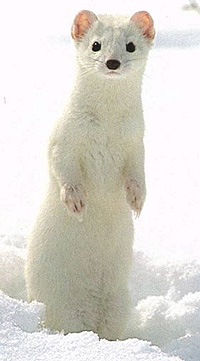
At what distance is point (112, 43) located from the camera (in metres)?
3.84

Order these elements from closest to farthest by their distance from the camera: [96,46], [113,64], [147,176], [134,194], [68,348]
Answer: [68,348]
[113,64]
[96,46]
[134,194]
[147,176]

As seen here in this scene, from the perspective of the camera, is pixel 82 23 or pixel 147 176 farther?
pixel 147 176

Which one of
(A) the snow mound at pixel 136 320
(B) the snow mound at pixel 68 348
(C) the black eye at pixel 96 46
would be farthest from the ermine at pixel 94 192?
(B) the snow mound at pixel 68 348

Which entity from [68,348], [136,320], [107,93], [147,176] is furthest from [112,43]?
[147,176]

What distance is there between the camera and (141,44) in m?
3.99

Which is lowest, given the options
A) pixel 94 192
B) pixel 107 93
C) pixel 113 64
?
pixel 94 192

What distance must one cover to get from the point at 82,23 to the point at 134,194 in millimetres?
690

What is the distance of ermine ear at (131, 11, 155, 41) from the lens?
400 centimetres

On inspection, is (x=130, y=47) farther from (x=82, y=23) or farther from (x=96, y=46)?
(x=82, y=23)

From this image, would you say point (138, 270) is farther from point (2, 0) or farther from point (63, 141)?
point (2, 0)

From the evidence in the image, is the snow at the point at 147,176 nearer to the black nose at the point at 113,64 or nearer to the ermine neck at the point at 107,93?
the ermine neck at the point at 107,93

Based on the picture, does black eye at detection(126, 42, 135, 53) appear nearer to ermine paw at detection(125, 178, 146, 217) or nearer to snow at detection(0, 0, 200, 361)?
snow at detection(0, 0, 200, 361)

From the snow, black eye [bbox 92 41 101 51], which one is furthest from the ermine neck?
the snow

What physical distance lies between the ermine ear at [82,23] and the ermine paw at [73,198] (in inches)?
→ 23.2
